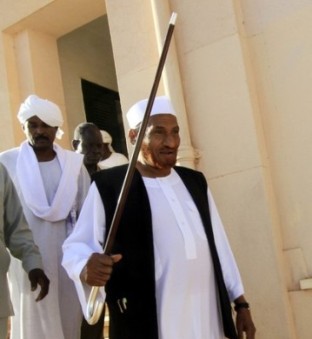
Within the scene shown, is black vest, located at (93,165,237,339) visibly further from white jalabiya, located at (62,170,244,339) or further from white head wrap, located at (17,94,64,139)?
white head wrap, located at (17,94,64,139)

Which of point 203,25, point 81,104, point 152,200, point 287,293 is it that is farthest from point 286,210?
point 81,104

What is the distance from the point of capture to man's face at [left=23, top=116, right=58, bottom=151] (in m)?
3.86

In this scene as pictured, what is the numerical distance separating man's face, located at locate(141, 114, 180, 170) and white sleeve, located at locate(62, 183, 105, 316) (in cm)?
32

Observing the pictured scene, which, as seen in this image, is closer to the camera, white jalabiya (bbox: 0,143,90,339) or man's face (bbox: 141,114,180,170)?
man's face (bbox: 141,114,180,170)

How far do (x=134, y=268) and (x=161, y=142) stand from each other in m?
0.62

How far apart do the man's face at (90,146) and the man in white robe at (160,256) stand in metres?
1.96

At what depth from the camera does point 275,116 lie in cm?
459

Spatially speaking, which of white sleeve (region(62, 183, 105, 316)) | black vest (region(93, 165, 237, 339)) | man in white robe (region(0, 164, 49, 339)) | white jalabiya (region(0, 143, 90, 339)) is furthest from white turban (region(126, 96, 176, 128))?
white jalabiya (region(0, 143, 90, 339))

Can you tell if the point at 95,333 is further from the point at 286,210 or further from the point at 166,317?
the point at 286,210

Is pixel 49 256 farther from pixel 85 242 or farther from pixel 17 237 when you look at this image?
pixel 85 242

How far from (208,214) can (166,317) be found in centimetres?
56

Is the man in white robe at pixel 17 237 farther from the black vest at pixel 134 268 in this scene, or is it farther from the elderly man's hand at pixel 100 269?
the elderly man's hand at pixel 100 269

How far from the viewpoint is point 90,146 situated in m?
4.85

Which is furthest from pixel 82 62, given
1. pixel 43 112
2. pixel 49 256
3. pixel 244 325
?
pixel 244 325
